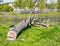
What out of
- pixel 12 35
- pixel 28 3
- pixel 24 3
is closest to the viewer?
pixel 12 35

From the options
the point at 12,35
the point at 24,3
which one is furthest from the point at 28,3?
the point at 12,35

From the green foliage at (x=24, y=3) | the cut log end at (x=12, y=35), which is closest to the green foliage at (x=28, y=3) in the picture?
the green foliage at (x=24, y=3)

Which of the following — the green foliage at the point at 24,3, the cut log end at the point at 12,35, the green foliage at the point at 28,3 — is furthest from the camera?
the green foliage at the point at 24,3

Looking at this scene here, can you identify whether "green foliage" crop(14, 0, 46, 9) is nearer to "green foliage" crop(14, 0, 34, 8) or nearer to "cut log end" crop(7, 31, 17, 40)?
"green foliage" crop(14, 0, 34, 8)

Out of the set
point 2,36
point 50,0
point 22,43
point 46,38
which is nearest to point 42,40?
point 46,38

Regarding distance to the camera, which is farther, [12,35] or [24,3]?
[24,3]

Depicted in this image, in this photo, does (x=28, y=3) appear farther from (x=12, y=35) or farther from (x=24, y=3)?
(x=12, y=35)

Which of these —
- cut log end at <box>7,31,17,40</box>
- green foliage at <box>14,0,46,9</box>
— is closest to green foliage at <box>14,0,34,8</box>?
green foliage at <box>14,0,46,9</box>

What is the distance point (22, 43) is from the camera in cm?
929

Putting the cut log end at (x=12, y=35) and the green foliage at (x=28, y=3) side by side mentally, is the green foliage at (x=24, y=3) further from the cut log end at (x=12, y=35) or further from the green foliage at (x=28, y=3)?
the cut log end at (x=12, y=35)

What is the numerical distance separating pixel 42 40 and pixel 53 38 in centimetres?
71

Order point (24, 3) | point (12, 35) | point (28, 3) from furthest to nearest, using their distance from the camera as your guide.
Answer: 1. point (28, 3)
2. point (24, 3)
3. point (12, 35)

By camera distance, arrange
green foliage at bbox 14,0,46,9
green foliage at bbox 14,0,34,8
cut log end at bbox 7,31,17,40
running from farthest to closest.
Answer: green foliage at bbox 14,0,34,8 → green foliage at bbox 14,0,46,9 → cut log end at bbox 7,31,17,40

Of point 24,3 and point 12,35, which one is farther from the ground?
point 12,35
